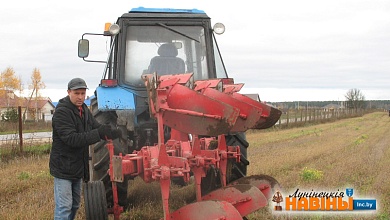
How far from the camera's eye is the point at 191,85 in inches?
175

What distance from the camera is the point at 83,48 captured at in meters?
6.59

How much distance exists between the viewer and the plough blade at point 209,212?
152 inches

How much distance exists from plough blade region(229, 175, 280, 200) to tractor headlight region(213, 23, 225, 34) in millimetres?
2089

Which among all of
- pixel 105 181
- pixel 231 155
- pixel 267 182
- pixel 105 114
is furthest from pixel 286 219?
pixel 105 114

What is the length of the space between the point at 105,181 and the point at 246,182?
1.60 m

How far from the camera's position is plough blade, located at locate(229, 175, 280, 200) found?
4973 mm

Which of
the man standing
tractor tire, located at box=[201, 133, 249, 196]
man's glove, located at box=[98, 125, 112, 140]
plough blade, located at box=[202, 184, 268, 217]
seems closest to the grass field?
tractor tire, located at box=[201, 133, 249, 196]

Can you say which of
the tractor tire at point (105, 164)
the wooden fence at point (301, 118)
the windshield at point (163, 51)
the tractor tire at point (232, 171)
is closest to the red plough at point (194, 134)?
the tractor tire at point (105, 164)

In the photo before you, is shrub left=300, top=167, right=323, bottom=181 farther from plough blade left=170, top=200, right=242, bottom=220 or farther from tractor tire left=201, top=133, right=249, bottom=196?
plough blade left=170, top=200, right=242, bottom=220

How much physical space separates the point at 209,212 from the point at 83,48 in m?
3.68

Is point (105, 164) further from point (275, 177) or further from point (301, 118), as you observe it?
point (301, 118)

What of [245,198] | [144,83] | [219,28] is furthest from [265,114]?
[219,28]

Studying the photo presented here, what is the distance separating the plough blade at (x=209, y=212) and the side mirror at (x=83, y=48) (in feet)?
11.2

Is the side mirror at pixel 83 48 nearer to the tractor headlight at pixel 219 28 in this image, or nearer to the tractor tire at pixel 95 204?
the tractor headlight at pixel 219 28
